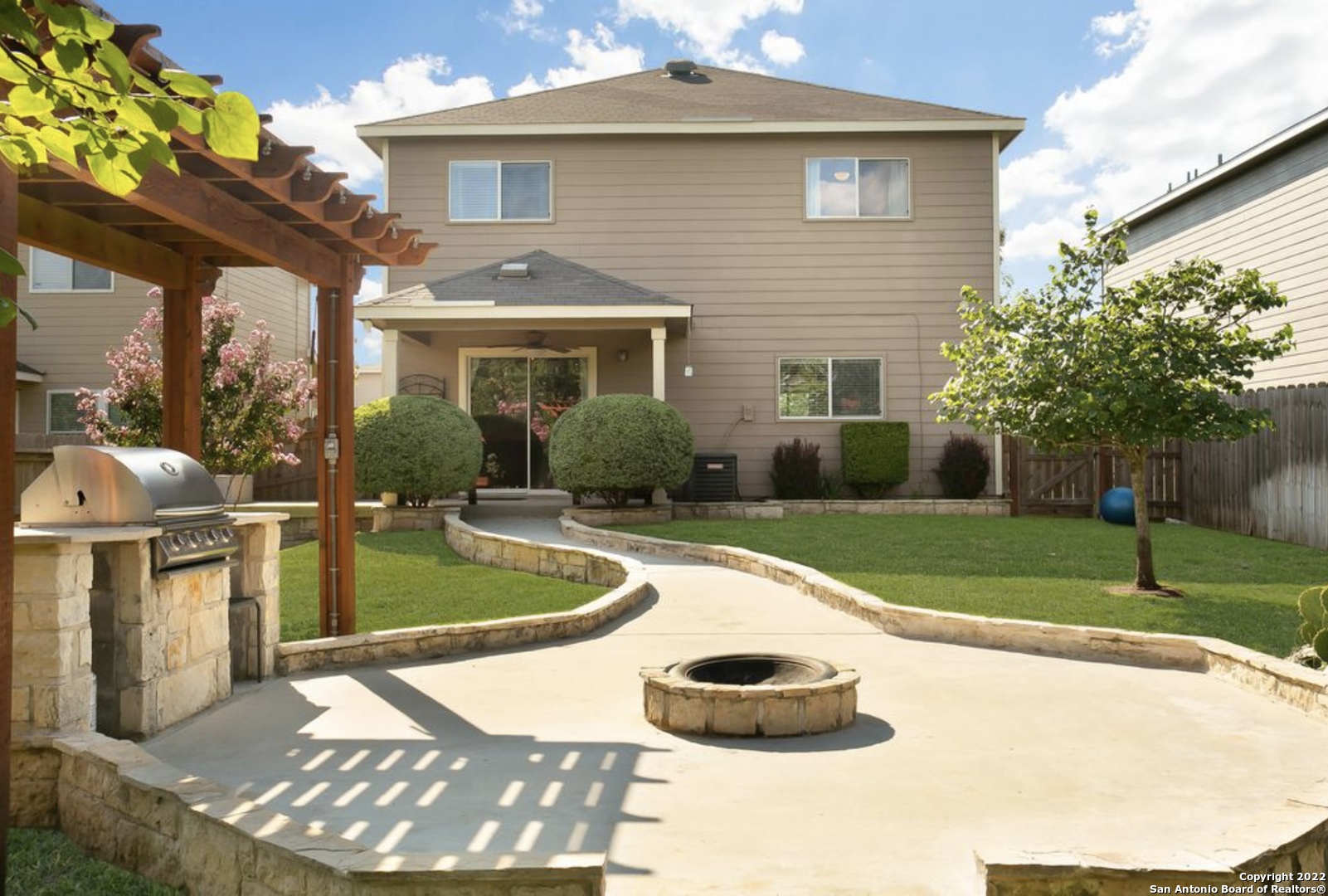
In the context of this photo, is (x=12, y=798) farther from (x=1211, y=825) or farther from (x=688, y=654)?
(x=1211, y=825)

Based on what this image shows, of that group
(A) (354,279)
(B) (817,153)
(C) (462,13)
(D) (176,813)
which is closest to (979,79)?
(B) (817,153)

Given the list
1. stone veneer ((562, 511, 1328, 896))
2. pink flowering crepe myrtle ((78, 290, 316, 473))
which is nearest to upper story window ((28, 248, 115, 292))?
pink flowering crepe myrtle ((78, 290, 316, 473))

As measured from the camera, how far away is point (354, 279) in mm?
7316

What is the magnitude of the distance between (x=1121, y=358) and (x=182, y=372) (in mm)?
7572

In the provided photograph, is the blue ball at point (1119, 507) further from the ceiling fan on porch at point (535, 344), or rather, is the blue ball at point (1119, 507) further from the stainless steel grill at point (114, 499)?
the stainless steel grill at point (114, 499)

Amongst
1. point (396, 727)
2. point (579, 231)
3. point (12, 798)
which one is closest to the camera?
point (12, 798)

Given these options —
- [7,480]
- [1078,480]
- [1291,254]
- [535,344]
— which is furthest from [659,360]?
[7,480]

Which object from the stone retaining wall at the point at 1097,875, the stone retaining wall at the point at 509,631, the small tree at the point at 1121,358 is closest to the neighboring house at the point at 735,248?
the stone retaining wall at the point at 509,631

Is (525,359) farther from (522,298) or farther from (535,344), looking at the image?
(522,298)

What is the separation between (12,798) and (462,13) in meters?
10.9

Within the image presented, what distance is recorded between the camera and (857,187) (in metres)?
17.7

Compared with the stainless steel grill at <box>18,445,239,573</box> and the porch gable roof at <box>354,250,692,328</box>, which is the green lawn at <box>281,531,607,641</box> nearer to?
the stainless steel grill at <box>18,445,239,573</box>

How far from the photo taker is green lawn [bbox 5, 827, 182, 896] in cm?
354

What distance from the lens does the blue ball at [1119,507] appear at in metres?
14.5
